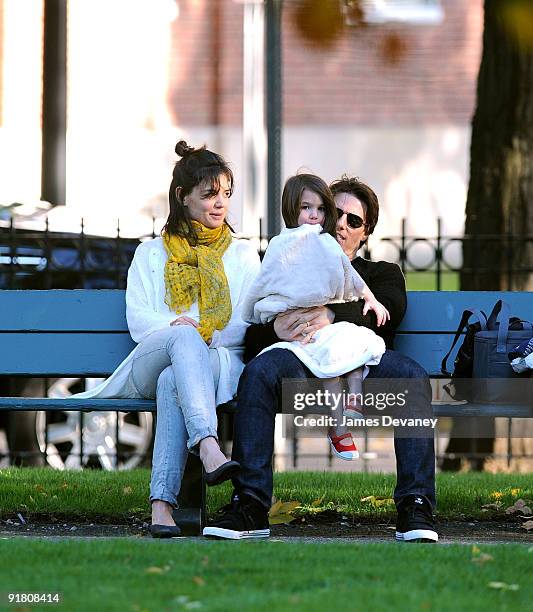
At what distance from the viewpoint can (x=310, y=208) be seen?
17.4 feet

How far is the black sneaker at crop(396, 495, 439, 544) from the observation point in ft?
15.7

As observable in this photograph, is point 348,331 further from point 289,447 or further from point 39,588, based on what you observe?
point 289,447

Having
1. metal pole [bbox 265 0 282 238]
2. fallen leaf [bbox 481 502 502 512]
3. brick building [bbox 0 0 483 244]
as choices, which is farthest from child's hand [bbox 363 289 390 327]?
brick building [bbox 0 0 483 244]

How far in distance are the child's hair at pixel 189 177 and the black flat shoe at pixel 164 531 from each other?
1.20 meters

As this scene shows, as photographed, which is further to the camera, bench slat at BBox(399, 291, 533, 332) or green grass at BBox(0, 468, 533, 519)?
green grass at BBox(0, 468, 533, 519)

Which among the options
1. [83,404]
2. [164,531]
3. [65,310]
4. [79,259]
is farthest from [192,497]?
[79,259]

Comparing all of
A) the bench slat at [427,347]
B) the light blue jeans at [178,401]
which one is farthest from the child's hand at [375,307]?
the light blue jeans at [178,401]

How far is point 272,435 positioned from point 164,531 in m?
0.48

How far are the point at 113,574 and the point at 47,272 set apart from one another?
3.94m

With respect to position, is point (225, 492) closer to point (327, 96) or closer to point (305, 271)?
point (305, 271)

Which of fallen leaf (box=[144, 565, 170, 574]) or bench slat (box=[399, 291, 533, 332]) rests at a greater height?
bench slat (box=[399, 291, 533, 332])

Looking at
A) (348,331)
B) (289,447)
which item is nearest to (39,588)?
(348,331)

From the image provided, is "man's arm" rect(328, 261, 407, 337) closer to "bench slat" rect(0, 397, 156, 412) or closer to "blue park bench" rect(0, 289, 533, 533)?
"blue park bench" rect(0, 289, 533, 533)

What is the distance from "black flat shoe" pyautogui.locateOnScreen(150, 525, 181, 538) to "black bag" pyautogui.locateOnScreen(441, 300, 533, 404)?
1.27 m
